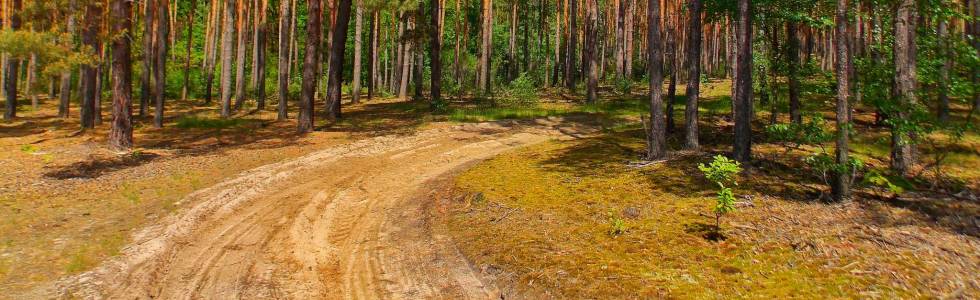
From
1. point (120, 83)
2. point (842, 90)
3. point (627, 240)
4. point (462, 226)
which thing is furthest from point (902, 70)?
point (120, 83)

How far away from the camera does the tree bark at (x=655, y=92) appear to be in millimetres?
12641

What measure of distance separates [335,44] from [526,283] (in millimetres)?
18270

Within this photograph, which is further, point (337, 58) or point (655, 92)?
point (337, 58)

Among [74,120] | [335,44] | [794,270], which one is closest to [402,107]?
[335,44]

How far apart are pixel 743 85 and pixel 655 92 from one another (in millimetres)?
2031

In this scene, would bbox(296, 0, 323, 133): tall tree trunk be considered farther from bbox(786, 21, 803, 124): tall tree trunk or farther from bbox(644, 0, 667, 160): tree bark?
bbox(786, 21, 803, 124): tall tree trunk

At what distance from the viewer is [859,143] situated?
52.5 ft

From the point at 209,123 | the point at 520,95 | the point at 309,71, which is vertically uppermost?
the point at 309,71

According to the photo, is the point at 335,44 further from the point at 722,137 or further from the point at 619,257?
the point at 619,257

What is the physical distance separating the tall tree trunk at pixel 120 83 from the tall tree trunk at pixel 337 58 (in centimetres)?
749

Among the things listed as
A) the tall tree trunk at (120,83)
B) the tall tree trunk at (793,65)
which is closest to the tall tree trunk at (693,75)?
the tall tree trunk at (793,65)

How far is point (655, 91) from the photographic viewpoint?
12.7 metres

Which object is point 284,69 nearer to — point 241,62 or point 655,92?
point 241,62

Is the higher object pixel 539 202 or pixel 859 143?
pixel 859 143
